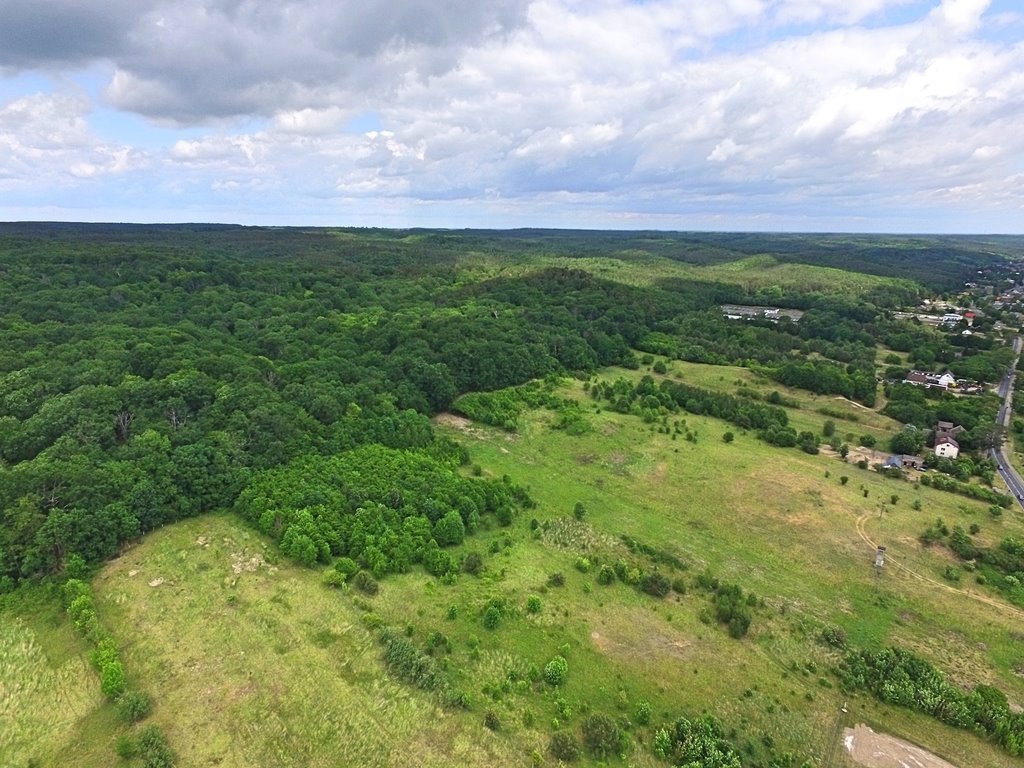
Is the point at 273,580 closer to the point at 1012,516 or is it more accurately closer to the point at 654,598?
the point at 654,598

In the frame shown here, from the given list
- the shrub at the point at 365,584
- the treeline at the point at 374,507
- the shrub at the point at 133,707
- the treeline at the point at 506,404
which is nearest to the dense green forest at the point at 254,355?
the treeline at the point at 506,404

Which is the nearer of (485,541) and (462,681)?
(462,681)

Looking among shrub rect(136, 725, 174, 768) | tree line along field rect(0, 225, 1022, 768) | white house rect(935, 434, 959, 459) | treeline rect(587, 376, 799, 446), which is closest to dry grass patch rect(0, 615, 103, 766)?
tree line along field rect(0, 225, 1022, 768)

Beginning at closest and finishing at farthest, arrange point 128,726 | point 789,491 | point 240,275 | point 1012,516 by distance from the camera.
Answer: point 128,726
point 1012,516
point 789,491
point 240,275

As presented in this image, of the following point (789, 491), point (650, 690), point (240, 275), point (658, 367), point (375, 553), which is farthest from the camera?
point (240, 275)

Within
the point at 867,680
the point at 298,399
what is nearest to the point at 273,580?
the point at 298,399

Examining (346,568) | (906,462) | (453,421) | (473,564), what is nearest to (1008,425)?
(906,462)

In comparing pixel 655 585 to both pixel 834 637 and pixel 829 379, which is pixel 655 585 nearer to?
pixel 834 637

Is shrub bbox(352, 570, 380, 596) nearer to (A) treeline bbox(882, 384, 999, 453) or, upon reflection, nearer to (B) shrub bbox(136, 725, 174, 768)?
(B) shrub bbox(136, 725, 174, 768)
